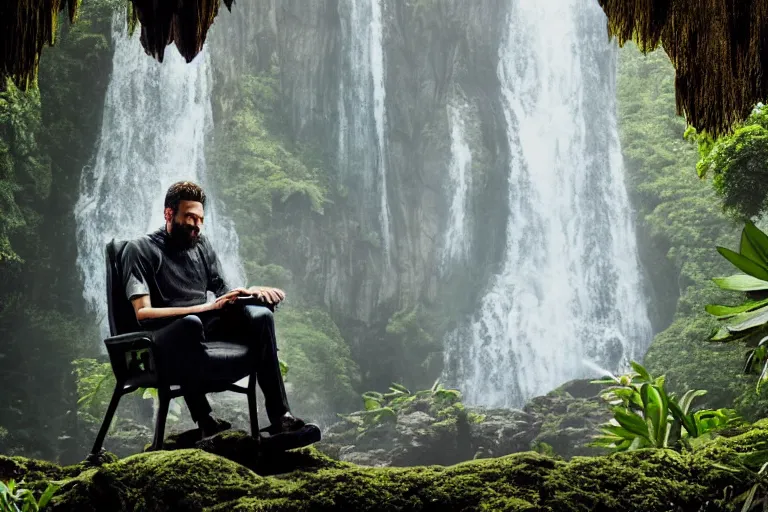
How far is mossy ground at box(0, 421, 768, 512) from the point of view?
91.4 inches

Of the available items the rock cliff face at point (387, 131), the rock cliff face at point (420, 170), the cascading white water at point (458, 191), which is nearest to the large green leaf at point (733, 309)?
the rock cliff face at point (420, 170)

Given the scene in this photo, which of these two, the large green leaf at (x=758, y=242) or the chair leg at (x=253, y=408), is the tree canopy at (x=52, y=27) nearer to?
the chair leg at (x=253, y=408)

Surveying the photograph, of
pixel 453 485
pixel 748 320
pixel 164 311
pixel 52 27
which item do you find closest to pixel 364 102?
pixel 164 311

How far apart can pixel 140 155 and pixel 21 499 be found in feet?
61.1

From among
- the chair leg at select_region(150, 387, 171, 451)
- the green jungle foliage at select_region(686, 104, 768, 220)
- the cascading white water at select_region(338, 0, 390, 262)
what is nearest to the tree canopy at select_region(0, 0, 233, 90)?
the chair leg at select_region(150, 387, 171, 451)

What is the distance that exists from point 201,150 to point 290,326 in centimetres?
539

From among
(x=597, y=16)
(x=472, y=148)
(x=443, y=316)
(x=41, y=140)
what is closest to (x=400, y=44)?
(x=472, y=148)

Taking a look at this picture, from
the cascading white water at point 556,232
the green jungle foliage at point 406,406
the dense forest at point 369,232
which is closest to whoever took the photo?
the green jungle foliage at point 406,406

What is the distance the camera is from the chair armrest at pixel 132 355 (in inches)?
115

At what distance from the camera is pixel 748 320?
8.32 feet

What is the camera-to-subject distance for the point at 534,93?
25422 millimetres

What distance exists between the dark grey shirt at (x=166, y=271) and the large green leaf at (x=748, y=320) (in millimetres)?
2007

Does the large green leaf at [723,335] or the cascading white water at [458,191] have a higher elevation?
the cascading white water at [458,191]

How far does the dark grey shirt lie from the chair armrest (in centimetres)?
17
